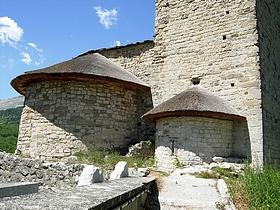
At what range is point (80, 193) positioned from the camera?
310cm

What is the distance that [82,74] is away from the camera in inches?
417

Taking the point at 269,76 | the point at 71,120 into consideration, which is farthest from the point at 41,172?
the point at 269,76

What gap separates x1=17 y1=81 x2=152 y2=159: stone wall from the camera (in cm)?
1059

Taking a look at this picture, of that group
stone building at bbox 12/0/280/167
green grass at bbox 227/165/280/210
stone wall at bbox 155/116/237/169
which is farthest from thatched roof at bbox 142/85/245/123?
green grass at bbox 227/165/280/210

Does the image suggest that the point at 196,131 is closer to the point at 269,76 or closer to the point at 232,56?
the point at 232,56

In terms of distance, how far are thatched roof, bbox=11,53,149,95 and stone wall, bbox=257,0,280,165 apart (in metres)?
4.79

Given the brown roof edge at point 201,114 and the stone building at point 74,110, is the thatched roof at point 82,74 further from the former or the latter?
the brown roof edge at point 201,114

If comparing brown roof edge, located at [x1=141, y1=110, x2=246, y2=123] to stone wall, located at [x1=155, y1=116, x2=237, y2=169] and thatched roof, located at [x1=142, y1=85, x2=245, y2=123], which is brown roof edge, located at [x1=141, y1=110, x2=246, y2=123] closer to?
thatched roof, located at [x1=142, y1=85, x2=245, y2=123]

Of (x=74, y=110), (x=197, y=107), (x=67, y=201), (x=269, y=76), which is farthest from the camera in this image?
(x=269, y=76)

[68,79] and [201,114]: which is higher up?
[68,79]

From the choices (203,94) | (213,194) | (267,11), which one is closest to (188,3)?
(267,11)

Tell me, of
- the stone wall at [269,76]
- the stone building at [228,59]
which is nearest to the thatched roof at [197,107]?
the stone building at [228,59]

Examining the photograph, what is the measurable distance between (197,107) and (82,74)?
4480 millimetres

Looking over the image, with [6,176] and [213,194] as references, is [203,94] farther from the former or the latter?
[6,176]
